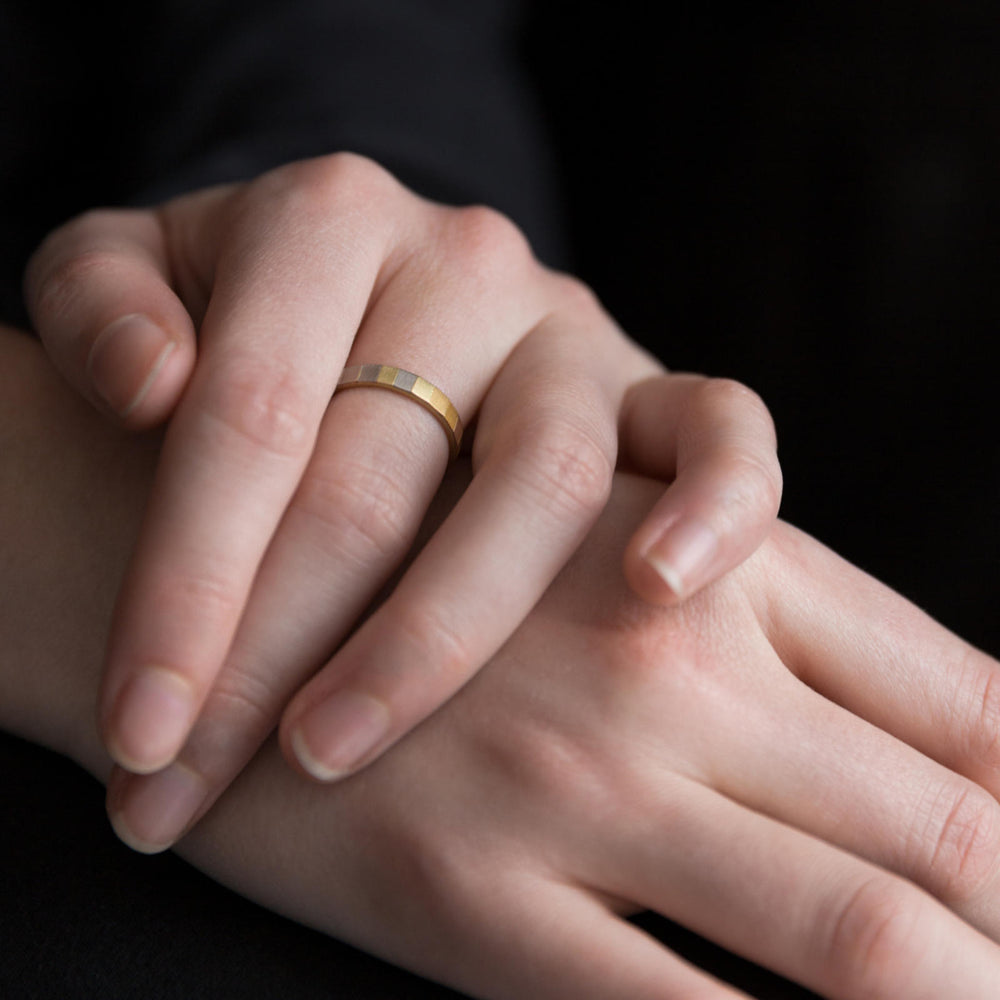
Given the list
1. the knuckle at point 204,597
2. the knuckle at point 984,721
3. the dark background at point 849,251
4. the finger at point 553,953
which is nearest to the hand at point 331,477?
the knuckle at point 204,597

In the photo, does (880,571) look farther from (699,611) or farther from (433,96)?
(433,96)

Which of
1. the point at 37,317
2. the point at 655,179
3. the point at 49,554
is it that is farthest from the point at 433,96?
the point at 49,554

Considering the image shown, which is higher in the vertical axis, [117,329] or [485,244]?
[485,244]

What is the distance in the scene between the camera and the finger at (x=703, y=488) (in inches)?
25.9

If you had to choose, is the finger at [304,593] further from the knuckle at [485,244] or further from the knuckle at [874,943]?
the knuckle at [874,943]

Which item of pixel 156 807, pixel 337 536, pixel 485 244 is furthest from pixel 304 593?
pixel 485 244

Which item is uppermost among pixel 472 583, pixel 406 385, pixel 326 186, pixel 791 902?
pixel 326 186

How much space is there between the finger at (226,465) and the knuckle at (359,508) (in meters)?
0.02

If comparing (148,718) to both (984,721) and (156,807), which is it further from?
(984,721)

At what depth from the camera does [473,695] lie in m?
0.75

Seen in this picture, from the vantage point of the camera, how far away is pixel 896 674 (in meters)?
0.81

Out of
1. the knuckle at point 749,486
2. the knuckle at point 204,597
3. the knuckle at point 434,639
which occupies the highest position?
the knuckle at point 749,486

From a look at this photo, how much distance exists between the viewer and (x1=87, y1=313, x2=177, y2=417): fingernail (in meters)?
0.70

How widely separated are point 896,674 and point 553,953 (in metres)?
0.35
